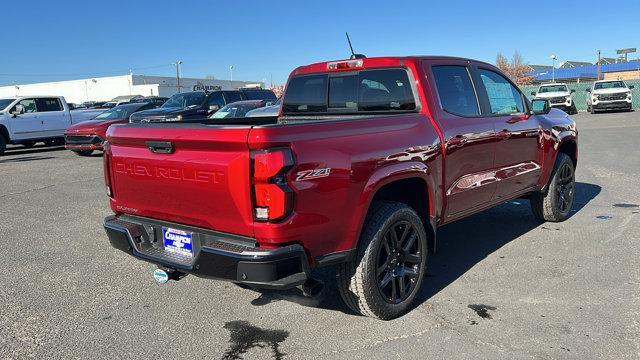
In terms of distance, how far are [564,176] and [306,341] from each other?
14.4ft

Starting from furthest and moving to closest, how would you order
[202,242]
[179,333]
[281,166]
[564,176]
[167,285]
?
1. [564,176]
2. [167,285]
3. [179,333]
4. [202,242]
5. [281,166]

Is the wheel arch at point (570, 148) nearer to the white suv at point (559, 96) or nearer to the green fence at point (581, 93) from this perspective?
the white suv at point (559, 96)

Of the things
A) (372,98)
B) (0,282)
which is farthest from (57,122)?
(372,98)

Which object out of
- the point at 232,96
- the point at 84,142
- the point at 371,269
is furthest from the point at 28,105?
the point at 371,269

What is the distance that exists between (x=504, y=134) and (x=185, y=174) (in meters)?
Answer: 3.11

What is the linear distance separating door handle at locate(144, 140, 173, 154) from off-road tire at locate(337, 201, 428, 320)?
4.41 feet

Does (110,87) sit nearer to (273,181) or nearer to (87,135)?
(87,135)

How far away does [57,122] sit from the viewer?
56.9 ft

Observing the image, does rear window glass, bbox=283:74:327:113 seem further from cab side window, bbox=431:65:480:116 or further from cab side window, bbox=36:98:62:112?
cab side window, bbox=36:98:62:112

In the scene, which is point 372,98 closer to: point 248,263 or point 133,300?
point 248,263

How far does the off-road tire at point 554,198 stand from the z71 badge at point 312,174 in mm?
3789

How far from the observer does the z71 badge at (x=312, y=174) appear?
294cm

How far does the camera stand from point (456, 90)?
4512 millimetres

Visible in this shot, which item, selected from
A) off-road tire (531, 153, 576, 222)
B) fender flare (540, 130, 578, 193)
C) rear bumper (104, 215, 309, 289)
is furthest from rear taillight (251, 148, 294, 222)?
off-road tire (531, 153, 576, 222)
